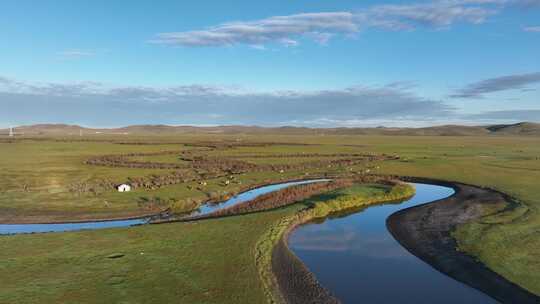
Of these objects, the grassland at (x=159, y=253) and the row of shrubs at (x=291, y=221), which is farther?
the row of shrubs at (x=291, y=221)

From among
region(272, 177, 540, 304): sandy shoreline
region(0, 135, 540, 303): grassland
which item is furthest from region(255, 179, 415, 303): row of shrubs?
region(0, 135, 540, 303): grassland

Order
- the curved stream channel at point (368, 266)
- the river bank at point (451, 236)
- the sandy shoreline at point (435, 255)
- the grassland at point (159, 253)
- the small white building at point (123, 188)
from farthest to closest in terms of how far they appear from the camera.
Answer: the small white building at point (123, 188)
the river bank at point (451, 236)
the curved stream channel at point (368, 266)
the sandy shoreline at point (435, 255)
the grassland at point (159, 253)

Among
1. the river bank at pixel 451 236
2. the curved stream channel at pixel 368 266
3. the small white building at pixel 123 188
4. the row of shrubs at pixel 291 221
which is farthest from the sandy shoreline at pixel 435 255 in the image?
the small white building at pixel 123 188

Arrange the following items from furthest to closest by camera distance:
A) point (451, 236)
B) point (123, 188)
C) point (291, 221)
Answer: point (123, 188), point (291, 221), point (451, 236)

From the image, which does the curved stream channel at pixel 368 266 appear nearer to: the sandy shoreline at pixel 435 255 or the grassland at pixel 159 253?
the sandy shoreline at pixel 435 255

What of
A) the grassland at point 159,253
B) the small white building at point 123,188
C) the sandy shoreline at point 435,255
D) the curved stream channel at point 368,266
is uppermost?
the small white building at point 123,188

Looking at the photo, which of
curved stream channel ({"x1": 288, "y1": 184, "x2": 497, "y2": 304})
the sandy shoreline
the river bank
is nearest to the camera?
the sandy shoreline

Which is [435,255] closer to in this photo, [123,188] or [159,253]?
[159,253]

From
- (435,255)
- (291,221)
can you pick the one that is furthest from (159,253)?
(435,255)

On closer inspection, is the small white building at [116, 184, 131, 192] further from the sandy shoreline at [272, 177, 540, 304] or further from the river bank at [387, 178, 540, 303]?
the river bank at [387, 178, 540, 303]
